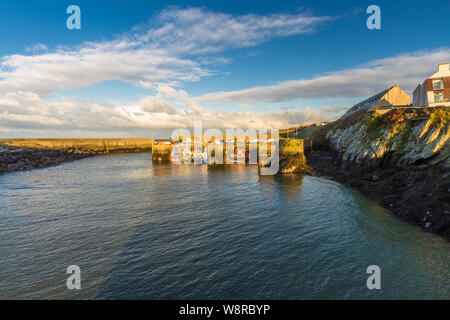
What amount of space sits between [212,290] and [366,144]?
37350 mm

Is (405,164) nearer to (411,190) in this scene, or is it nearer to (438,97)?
(411,190)

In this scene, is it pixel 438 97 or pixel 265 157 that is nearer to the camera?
pixel 438 97

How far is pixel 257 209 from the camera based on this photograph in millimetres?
25859

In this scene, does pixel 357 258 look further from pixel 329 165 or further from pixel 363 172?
pixel 329 165

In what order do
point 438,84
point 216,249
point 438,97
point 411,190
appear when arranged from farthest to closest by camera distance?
point 438,84 → point 438,97 → point 411,190 → point 216,249

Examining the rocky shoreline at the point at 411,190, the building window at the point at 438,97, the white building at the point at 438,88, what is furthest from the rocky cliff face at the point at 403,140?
the building window at the point at 438,97

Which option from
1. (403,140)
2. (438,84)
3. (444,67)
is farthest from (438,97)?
(403,140)

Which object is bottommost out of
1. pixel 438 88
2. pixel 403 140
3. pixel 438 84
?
pixel 403 140

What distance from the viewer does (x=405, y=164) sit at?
30031 mm

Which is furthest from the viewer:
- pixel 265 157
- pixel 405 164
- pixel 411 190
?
pixel 265 157

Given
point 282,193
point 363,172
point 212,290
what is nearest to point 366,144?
point 363,172

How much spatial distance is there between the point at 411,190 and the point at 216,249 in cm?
2178

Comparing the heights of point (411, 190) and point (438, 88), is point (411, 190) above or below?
below

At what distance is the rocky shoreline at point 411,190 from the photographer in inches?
748
